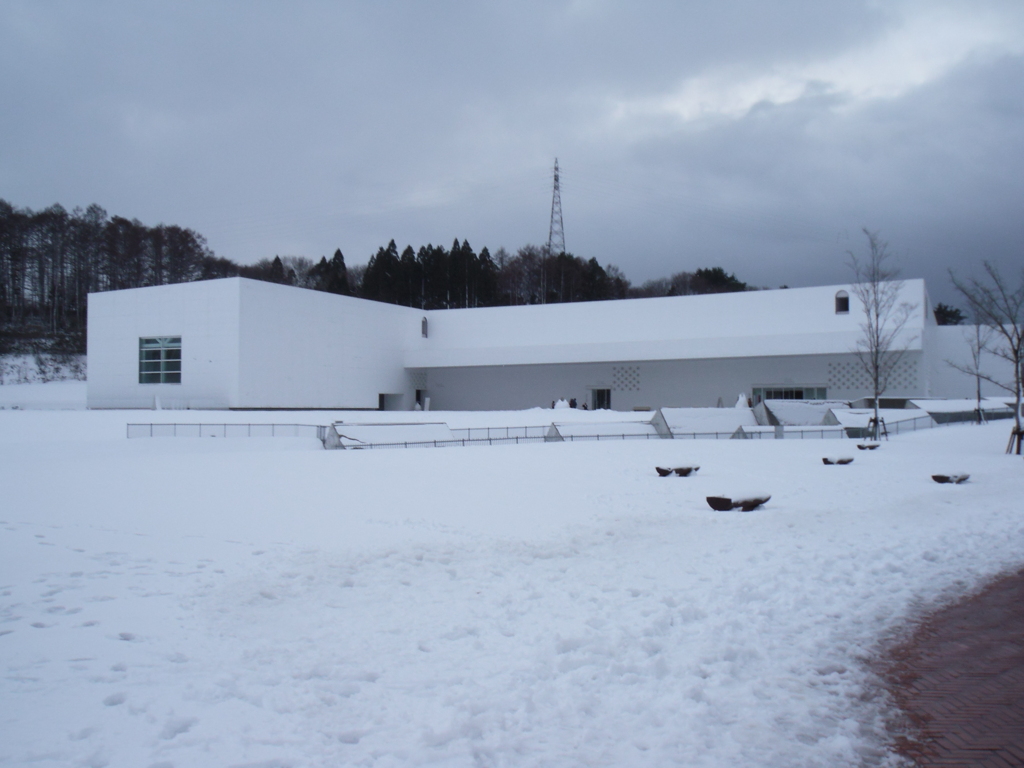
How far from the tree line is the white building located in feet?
68.1

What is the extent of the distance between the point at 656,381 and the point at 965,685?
39.0 m

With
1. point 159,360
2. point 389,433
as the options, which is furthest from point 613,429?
point 159,360

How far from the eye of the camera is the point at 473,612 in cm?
574

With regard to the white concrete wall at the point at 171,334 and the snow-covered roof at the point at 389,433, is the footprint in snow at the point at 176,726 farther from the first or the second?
the white concrete wall at the point at 171,334

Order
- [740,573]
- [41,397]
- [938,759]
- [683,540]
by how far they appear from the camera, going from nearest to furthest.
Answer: [938,759]
[740,573]
[683,540]
[41,397]

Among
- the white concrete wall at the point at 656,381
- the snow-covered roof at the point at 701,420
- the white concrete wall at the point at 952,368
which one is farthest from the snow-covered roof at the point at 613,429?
the white concrete wall at the point at 952,368

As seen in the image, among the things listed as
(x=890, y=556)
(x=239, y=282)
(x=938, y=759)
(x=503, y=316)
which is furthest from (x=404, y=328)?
(x=938, y=759)

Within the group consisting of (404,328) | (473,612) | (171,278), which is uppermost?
(171,278)

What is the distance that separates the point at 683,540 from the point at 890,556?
6.76 ft

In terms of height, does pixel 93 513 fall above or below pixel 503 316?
below

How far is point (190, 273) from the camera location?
222 ft

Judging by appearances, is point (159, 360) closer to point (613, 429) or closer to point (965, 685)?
point (613, 429)

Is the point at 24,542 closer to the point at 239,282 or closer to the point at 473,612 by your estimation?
the point at 473,612

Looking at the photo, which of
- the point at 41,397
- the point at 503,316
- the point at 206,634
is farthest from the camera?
the point at 503,316
